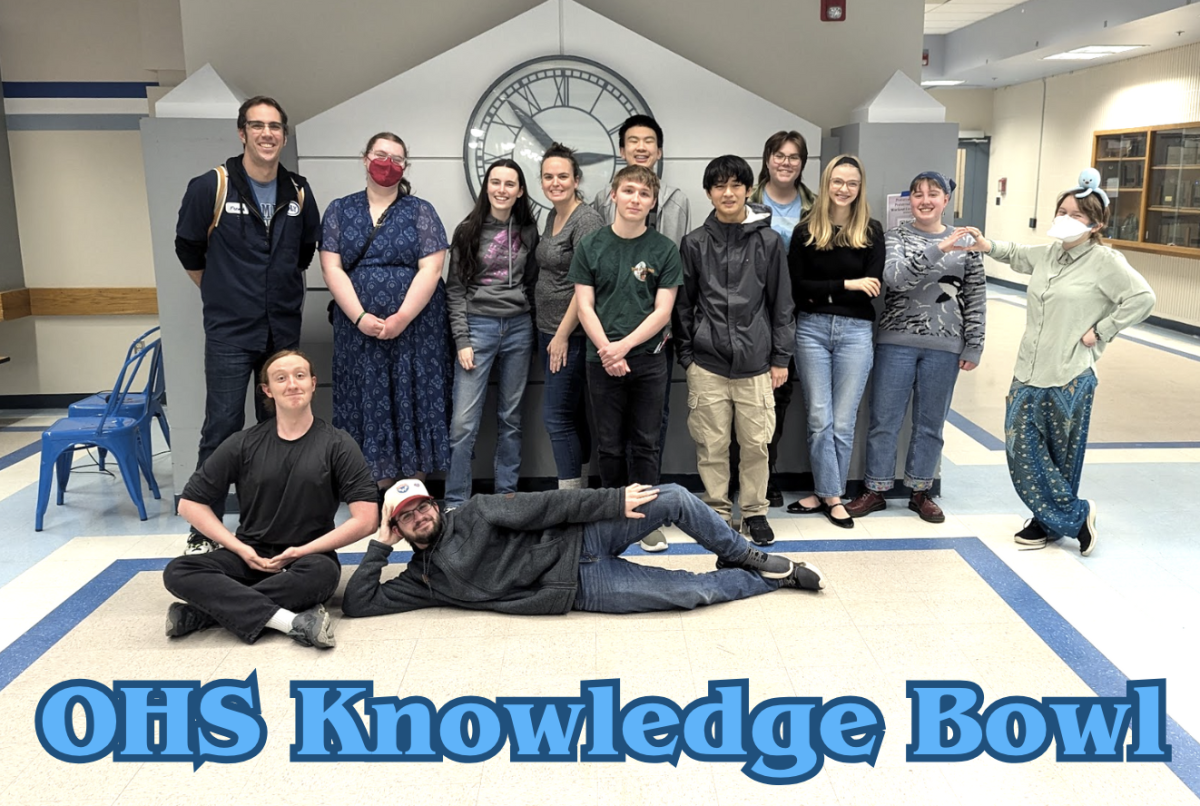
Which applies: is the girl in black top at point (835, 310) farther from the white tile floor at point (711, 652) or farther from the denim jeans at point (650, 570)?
the denim jeans at point (650, 570)

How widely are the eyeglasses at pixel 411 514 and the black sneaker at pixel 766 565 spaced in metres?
1.01

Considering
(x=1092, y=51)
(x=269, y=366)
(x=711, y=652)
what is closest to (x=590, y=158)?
(x=269, y=366)

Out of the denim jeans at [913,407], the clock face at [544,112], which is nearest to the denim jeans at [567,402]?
the clock face at [544,112]

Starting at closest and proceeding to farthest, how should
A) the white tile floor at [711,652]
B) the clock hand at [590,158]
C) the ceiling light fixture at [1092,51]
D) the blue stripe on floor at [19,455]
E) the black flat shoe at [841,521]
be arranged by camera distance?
the white tile floor at [711,652] → the black flat shoe at [841,521] → the clock hand at [590,158] → the blue stripe on floor at [19,455] → the ceiling light fixture at [1092,51]

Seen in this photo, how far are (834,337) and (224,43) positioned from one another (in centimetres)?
290

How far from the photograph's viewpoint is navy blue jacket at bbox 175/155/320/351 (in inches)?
147

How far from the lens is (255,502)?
3.18 meters

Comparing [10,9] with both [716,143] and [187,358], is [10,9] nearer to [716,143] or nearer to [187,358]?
[187,358]

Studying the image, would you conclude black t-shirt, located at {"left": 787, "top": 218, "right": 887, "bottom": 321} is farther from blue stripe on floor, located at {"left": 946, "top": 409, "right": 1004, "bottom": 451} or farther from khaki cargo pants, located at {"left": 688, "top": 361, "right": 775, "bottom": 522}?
blue stripe on floor, located at {"left": 946, "top": 409, "right": 1004, "bottom": 451}

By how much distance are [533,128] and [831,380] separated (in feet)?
5.39

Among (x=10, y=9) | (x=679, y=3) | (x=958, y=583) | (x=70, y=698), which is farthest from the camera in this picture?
(x=10, y=9)

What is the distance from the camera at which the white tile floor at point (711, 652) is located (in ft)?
7.64

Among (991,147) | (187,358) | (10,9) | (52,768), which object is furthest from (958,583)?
(991,147)

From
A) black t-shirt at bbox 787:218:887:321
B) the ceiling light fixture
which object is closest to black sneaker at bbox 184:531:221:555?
black t-shirt at bbox 787:218:887:321
